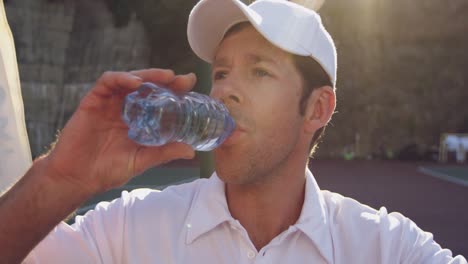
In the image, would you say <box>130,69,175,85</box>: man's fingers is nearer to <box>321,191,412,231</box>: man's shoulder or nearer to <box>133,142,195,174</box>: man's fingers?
<box>133,142,195,174</box>: man's fingers

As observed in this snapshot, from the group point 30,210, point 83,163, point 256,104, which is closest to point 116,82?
point 83,163

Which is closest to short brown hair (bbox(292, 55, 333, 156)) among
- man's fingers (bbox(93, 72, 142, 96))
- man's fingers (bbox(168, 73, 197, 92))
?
man's fingers (bbox(168, 73, 197, 92))

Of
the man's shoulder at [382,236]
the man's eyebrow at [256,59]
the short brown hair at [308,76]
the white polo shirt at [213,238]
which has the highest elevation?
the man's eyebrow at [256,59]

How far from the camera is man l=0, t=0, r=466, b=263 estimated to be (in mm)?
1645

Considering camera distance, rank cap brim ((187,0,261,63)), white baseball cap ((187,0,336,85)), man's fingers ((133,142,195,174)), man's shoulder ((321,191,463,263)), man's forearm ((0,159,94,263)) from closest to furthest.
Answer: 1. man's forearm ((0,159,94,263))
2. man's fingers ((133,142,195,174))
3. man's shoulder ((321,191,463,263))
4. white baseball cap ((187,0,336,85))
5. cap brim ((187,0,261,63))

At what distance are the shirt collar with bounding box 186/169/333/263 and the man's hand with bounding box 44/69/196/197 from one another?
0.73 ft

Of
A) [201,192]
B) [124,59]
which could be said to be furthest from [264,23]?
[124,59]

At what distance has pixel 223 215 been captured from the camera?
193cm

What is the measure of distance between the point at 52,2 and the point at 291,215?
20.5m

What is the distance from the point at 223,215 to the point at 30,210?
55 cm

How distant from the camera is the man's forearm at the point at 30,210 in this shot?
1.57m

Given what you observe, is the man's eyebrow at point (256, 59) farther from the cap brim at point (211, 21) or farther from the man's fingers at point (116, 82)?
the man's fingers at point (116, 82)

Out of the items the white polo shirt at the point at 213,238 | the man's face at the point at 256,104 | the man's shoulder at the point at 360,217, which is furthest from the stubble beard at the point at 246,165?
the man's shoulder at the point at 360,217

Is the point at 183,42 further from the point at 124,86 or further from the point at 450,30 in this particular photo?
the point at 124,86
